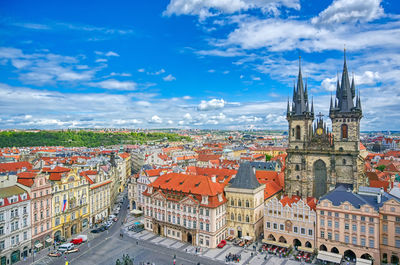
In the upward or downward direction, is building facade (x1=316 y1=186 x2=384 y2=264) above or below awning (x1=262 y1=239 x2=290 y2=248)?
above

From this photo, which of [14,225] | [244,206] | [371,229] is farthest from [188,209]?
[371,229]

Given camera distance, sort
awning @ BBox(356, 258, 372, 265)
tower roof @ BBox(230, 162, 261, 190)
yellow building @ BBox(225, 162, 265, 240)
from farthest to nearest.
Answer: tower roof @ BBox(230, 162, 261, 190) < yellow building @ BBox(225, 162, 265, 240) < awning @ BBox(356, 258, 372, 265)

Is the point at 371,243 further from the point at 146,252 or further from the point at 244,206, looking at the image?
the point at 146,252

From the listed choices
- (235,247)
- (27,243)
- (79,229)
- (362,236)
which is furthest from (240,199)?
(27,243)

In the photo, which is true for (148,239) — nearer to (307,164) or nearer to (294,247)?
(294,247)

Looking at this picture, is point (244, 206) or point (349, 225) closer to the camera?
point (349, 225)

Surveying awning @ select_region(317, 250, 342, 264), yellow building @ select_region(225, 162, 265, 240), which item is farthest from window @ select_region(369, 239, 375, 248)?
yellow building @ select_region(225, 162, 265, 240)

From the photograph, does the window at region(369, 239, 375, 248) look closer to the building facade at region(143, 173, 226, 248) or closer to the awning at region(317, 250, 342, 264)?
the awning at region(317, 250, 342, 264)
